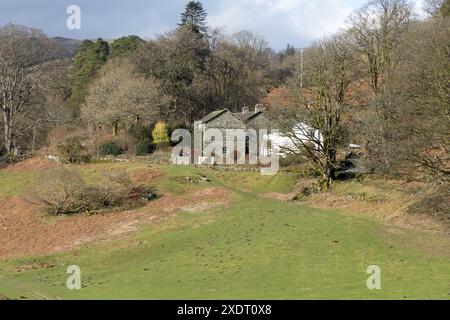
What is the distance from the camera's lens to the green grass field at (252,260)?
77.4 ft

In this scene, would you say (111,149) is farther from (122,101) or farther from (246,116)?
(246,116)

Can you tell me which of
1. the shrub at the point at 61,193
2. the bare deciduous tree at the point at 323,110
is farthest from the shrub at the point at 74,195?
the bare deciduous tree at the point at 323,110

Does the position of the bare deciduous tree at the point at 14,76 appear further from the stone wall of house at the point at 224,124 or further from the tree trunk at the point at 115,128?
the stone wall of house at the point at 224,124

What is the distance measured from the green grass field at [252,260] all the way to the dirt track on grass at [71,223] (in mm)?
1509

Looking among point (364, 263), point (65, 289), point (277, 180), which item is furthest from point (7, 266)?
point (277, 180)

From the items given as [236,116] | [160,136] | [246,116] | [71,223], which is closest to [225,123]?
[236,116]

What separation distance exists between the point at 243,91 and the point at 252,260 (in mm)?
68283

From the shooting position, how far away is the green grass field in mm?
23578

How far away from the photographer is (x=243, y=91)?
9556cm

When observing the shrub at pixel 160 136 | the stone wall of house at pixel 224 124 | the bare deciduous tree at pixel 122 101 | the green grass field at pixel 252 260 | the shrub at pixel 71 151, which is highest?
the bare deciduous tree at pixel 122 101

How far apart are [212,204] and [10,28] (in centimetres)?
4470
